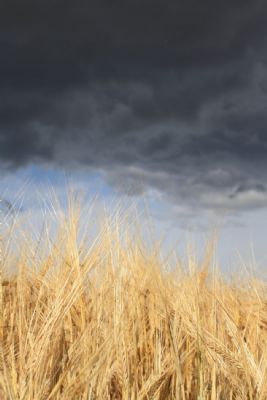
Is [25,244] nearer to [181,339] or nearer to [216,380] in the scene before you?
[181,339]

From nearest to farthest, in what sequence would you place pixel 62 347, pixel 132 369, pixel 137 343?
pixel 62 347 < pixel 132 369 < pixel 137 343

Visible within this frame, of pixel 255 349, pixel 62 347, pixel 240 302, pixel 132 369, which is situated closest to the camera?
pixel 62 347

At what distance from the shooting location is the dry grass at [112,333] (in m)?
2.32

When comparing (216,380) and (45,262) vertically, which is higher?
(45,262)

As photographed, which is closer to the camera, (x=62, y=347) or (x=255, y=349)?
(x=62, y=347)

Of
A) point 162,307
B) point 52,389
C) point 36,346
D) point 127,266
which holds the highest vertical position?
point 127,266

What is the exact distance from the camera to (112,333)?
2.47m

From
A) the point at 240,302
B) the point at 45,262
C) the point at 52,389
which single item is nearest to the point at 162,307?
the point at 45,262

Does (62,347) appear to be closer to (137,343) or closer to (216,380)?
(137,343)

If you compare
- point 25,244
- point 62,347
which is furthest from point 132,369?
point 25,244

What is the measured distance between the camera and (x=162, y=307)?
10.0ft

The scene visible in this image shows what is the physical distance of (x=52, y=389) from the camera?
7.72 ft

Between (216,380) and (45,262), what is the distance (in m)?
1.02

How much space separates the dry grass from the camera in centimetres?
232
